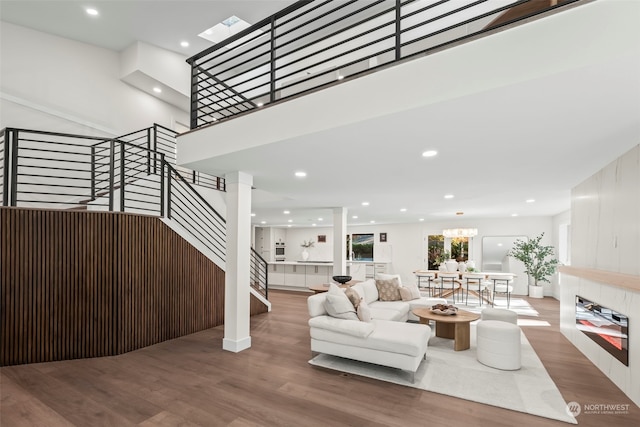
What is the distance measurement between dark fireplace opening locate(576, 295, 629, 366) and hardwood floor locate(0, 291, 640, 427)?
38 cm

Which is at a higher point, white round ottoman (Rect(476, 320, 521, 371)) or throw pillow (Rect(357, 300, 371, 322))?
throw pillow (Rect(357, 300, 371, 322))

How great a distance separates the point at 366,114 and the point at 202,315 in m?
4.78

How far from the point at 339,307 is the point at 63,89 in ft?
22.6

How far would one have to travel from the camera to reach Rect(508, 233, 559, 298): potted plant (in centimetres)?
941

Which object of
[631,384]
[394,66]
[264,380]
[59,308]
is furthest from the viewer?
[59,308]

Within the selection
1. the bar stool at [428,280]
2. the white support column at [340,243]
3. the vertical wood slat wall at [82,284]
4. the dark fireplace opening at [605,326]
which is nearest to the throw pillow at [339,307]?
the vertical wood slat wall at [82,284]

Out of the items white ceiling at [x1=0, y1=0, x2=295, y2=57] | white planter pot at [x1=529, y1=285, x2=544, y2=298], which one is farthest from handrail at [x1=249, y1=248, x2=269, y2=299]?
white planter pot at [x1=529, y1=285, x2=544, y2=298]

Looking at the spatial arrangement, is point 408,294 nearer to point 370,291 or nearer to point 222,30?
point 370,291

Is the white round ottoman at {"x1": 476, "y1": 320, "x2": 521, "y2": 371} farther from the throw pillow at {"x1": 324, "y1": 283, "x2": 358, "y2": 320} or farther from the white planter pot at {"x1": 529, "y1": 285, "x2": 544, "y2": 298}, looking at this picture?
the white planter pot at {"x1": 529, "y1": 285, "x2": 544, "y2": 298}

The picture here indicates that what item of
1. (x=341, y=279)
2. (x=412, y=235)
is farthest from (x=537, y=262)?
(x=341, y=279)

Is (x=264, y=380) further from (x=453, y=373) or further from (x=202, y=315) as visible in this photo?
(x=202, y=315)

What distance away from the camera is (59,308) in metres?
4.21

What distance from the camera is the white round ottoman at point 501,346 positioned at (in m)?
4.00

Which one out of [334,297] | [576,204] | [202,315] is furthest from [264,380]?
[576,204]
